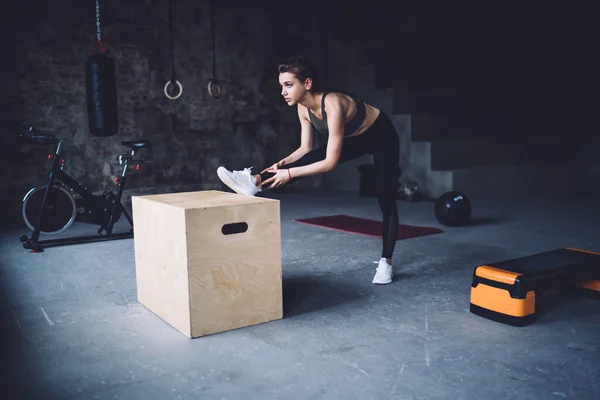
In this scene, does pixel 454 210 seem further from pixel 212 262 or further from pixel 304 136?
pixel 212 262

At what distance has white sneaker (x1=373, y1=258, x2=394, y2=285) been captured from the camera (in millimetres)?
3154

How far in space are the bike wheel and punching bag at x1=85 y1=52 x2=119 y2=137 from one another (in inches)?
78.2

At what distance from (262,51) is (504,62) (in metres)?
3.67

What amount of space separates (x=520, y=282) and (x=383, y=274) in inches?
36.2

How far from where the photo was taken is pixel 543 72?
8383 millimetres

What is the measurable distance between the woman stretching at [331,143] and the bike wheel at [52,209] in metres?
2.34

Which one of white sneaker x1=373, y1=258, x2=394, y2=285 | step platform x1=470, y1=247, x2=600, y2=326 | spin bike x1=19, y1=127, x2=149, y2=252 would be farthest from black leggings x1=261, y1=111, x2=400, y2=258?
spin bike x1=19, y1=127, x2=149, y2=252

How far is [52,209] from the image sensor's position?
180 inches

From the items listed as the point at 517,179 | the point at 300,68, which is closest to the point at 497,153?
the point at 517,179

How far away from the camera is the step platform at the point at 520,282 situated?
241cm

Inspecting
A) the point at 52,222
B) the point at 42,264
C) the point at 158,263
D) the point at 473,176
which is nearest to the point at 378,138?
the point at 158,263

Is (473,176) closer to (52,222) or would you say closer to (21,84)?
(52,222)

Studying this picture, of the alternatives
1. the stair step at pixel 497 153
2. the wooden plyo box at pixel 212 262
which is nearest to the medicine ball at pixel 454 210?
the stair step at pixel 497 153

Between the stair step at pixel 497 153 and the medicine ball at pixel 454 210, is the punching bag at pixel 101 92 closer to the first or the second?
the medicine ball at pixel 454 210
